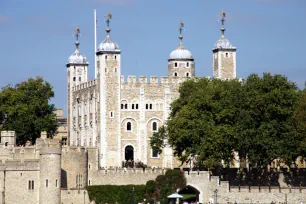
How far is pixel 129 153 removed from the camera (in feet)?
415

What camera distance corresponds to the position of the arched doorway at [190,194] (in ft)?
344

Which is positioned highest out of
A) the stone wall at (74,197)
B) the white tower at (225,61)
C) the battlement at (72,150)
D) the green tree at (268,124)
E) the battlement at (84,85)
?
the white tower at (225,61)

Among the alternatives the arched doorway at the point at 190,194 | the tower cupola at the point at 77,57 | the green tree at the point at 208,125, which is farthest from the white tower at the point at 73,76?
the arched doorway at the point at 190,194

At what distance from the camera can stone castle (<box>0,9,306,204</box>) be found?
9994 cm

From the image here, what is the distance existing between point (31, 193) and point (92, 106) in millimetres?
28714

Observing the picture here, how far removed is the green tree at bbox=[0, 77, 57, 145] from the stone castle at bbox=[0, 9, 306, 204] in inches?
156

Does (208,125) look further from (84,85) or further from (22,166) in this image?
(84,85)

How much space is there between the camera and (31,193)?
9956 cm

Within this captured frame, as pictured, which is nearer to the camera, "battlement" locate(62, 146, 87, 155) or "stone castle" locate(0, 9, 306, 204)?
"stone castle" locate(0, 9, 306, 204)

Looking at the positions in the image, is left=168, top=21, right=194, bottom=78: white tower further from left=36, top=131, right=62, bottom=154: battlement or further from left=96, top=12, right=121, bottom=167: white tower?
left=36, top=131, right=62, bottom=154: battlement

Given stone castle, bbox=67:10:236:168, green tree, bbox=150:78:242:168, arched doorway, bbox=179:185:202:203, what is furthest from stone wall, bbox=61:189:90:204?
stone castle, bbox=67:10:236:168

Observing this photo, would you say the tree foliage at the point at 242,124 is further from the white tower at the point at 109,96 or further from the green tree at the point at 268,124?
the white tower at the point at 109,96

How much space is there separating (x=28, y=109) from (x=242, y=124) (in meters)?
25.3

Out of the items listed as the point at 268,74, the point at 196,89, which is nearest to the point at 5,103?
the point at 196,89
